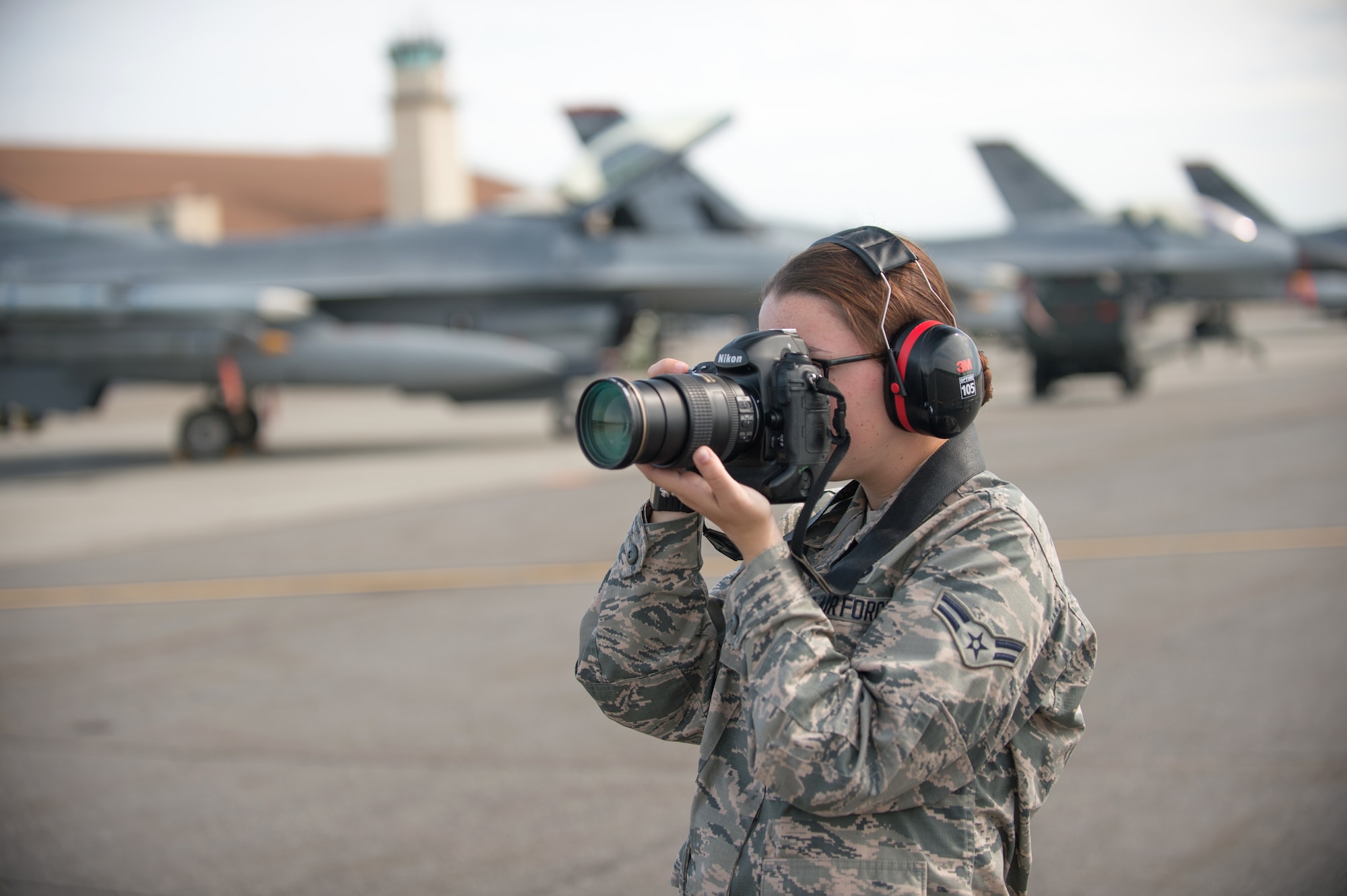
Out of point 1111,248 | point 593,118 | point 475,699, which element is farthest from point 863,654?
point 1111,248

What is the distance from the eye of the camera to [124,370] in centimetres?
1416

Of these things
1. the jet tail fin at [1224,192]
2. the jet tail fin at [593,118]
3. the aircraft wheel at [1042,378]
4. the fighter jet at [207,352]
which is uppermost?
the jet tail fin at [593,118]

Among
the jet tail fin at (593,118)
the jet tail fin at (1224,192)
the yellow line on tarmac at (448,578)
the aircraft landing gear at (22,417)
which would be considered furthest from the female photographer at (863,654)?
the jet tail fin at (1224,192)

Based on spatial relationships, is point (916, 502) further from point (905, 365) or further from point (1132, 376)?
point (1132, 376)

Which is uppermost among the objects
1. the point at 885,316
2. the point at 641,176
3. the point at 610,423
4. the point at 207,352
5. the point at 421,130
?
the point at 421,130

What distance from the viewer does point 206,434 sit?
48.2 feet

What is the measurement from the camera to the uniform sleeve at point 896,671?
1.34 metres

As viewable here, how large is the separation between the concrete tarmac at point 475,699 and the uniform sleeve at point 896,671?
7.06 ft

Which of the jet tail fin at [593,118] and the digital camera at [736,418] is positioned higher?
the jet tail fin at [593,118]

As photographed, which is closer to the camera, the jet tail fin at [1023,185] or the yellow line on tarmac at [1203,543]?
the yellow line on tarmac at [1203,543]

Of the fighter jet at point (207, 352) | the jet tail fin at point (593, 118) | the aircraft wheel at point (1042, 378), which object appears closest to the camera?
the fighter jet at point (207, 352)

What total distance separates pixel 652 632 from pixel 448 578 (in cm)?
618

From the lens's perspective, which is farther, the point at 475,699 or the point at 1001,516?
the point at 475,699

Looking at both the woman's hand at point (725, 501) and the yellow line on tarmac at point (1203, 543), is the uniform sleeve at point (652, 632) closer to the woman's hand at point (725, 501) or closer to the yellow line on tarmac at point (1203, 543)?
the woman's hand at point (725, 501)
